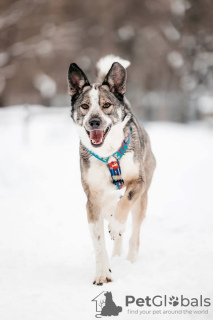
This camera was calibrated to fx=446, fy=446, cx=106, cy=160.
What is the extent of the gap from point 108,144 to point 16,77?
21938 mm

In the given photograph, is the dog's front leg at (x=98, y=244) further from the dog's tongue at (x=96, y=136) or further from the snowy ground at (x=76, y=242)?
the dog's tongue at (x=96, y=136)

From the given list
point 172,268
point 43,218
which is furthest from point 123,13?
point 172,268

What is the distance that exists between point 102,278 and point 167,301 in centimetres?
76

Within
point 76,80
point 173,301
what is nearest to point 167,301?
point 173,301

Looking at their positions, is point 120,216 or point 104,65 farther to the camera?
point 104,65

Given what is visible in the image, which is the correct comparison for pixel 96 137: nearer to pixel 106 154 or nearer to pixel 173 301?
pixel 106 154

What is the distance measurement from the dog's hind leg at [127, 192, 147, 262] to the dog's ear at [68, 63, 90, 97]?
134 cm

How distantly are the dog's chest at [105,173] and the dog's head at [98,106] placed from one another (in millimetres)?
188

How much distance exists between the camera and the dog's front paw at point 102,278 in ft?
13.0

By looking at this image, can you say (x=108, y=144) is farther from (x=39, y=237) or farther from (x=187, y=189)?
(x=187, y=189)

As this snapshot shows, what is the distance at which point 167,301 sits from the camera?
11.2ft

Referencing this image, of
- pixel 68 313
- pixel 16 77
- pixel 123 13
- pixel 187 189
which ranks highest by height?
pixel 123 13

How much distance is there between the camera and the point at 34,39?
866 inches

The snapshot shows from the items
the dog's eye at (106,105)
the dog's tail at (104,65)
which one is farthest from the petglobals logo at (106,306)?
the dog's tail at (104,65)
